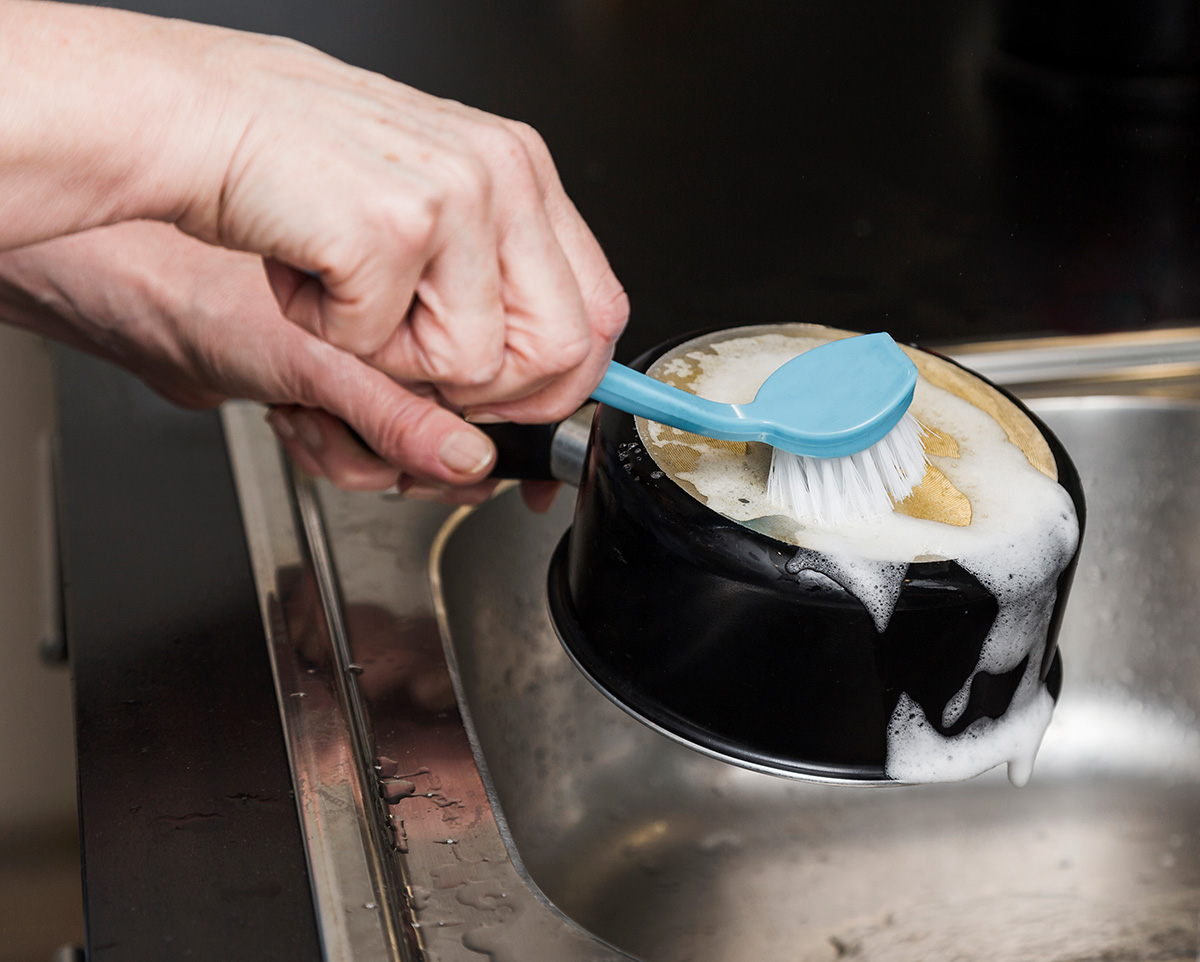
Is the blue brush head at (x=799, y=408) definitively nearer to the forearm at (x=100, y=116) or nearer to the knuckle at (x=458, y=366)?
the knuckle at (x=458, y=366)

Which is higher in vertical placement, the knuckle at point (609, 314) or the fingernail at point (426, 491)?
the knuckle at point (609, 314)

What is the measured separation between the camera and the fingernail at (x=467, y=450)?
73 cm

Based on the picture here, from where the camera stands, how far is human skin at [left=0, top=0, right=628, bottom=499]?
46 centimetres

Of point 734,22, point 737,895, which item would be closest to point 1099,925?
point 737,895

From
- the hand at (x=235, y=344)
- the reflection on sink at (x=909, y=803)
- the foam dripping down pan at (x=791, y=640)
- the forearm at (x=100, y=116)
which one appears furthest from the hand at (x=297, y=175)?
→ the reflection on sink at (x=909, y=803)

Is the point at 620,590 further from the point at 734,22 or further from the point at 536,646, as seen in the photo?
the point at 734,22

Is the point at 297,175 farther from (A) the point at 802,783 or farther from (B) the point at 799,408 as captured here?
(A) the point at 802,783

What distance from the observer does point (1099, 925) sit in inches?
32.2

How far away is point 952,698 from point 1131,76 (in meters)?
0.67

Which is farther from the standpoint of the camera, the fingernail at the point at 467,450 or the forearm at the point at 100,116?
the fingernail at the point at 467,450

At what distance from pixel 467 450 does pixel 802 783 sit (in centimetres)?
36

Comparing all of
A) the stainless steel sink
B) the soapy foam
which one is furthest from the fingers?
the stainless steel sink

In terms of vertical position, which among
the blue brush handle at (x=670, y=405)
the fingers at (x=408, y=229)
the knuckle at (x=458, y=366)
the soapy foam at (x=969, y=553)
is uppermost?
the fingers at (x=408, y=229)

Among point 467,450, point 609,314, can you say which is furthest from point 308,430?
point 609,314
